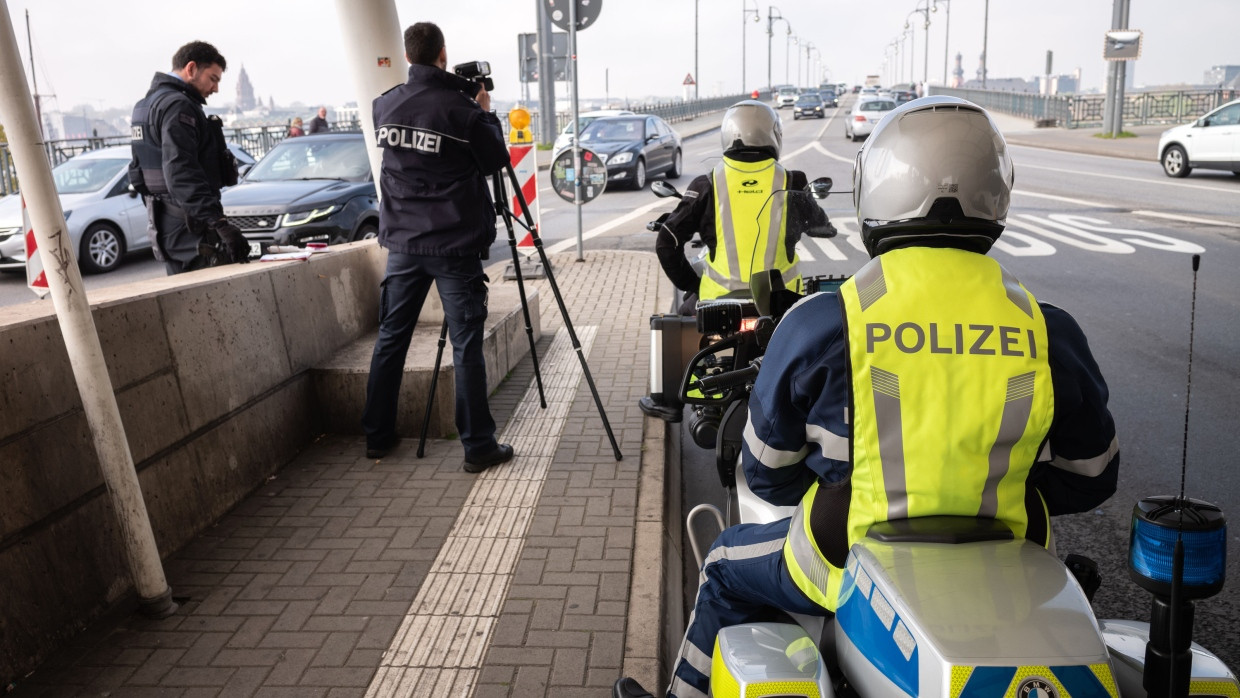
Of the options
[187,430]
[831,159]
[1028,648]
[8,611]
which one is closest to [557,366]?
[187,430]

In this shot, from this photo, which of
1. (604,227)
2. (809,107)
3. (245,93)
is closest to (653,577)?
(604,227)

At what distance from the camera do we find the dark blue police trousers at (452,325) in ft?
16.4

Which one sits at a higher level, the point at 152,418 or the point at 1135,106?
the point at 152,418

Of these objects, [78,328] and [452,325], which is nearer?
[78,328]

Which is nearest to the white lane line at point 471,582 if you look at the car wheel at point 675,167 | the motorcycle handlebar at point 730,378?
the motorcycle handlebar at point 730,378

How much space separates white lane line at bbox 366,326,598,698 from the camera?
3273 mm

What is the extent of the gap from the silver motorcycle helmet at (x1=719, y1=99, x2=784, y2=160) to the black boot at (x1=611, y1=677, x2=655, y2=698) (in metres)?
2.95

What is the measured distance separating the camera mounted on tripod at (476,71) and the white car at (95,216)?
992 centimetres

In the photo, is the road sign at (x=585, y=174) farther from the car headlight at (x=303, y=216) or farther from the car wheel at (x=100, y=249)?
the car wheel at (x=100, y=249)

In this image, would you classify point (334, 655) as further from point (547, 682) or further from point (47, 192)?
point (47, 192)

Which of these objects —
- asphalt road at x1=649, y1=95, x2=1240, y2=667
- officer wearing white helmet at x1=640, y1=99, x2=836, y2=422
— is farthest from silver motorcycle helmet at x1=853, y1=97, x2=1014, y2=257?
officer wearing white helmet at x1=640, y1=99, x2=836, y2=422

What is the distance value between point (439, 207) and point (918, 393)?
3.39 meters

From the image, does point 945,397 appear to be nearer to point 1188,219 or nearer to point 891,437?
point 891,437

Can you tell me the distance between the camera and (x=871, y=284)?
2.10 m
